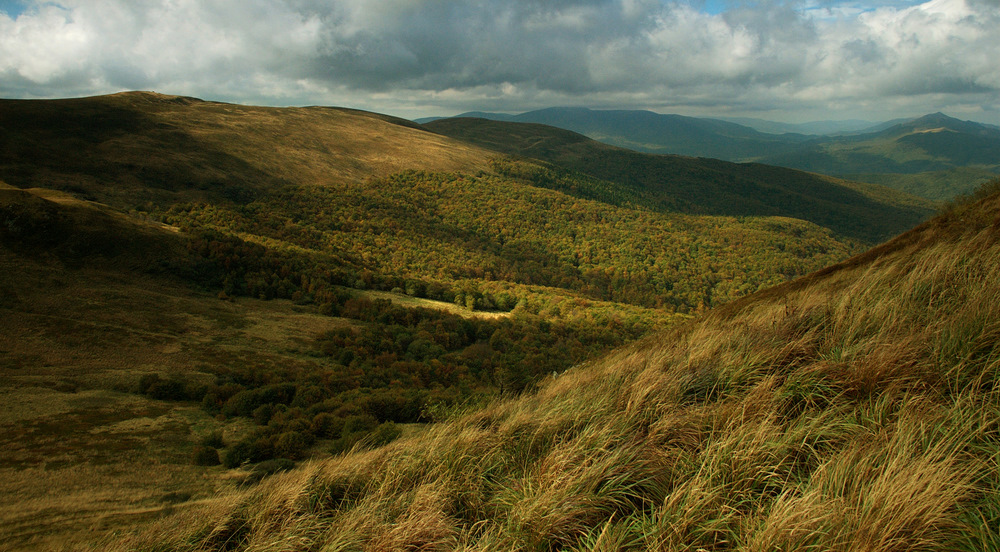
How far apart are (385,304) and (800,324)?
33649 mm

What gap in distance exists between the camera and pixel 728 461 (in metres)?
3.36

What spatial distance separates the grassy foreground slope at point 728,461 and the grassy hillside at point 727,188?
140 m

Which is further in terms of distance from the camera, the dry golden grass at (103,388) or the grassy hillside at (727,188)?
the grassy hillside at (727,188)

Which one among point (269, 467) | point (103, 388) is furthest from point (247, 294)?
point (269, 467)

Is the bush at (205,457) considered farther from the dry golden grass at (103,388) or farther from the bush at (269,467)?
the bush at (269,467)

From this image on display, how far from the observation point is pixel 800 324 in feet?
19.0

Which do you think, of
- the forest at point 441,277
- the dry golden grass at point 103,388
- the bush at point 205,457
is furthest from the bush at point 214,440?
the bush at point 205,457

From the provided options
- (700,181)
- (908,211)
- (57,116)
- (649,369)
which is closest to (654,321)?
(649,369)

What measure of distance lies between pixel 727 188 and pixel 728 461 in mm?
191814

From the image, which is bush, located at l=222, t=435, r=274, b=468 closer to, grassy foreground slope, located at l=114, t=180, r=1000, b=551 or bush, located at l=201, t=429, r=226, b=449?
bush, located at l=201, t=429, r=226, b=449

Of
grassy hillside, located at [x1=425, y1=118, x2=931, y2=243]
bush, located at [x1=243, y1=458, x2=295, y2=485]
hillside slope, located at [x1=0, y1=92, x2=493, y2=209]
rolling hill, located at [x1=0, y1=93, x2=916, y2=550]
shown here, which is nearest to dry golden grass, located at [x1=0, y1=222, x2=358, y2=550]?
rolling hill, located at [x1=0, y1=93, x2=916, y2=550]

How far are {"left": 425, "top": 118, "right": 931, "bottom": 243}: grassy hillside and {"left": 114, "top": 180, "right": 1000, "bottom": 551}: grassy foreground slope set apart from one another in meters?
140

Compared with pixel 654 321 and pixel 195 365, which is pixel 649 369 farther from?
pixel 654 321

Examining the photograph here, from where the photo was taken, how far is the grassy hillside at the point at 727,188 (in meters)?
150
